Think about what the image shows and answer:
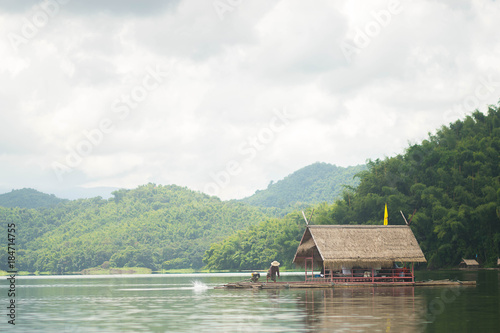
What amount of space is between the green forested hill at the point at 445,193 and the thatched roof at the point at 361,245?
2153cm

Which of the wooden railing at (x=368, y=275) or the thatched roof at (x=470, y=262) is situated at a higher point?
the wooden railing at (x=368, y=275)

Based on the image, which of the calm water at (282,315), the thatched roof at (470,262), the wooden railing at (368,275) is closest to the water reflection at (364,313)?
the calm water at (282,315)

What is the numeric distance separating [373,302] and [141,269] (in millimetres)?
92419

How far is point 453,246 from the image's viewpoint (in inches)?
2306

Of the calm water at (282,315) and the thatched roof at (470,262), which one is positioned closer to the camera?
the calm water at (282,315)

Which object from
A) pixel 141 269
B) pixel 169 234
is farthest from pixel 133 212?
pixel 141 269

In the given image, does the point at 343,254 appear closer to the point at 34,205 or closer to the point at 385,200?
the point at 385,200

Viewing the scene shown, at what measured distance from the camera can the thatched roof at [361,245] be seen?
3469cm

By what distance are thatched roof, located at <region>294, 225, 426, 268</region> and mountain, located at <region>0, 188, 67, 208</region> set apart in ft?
497

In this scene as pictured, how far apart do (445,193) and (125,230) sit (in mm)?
81243

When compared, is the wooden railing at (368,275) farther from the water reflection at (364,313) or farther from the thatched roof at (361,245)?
the water reflection at (364,313)

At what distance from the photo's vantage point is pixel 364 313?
19250 millimetres

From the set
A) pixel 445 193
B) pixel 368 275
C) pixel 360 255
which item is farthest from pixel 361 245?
pixel 445 193

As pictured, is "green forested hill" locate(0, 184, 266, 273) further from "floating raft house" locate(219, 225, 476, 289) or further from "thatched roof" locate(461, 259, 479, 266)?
"floating raft house" locate(219, 225, 476, 289)
